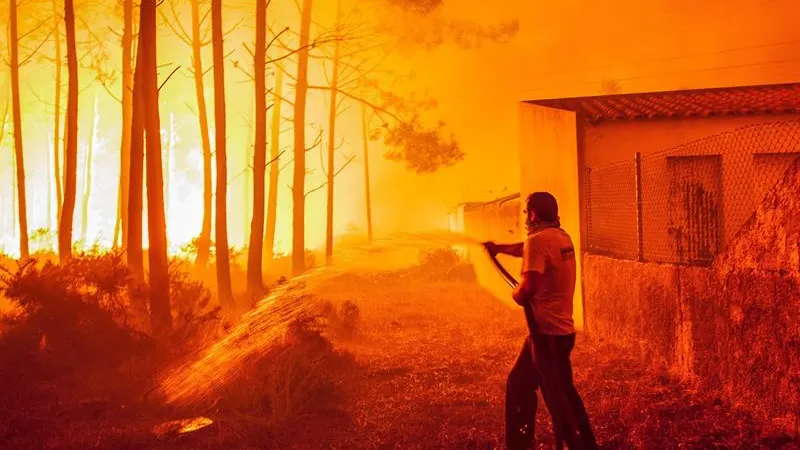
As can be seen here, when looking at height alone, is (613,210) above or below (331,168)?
below

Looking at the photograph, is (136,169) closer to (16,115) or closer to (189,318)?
(189,318)

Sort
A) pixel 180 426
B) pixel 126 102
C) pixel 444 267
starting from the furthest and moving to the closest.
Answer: pixel 444 267 < pixel 126 102 < pixel 180 426

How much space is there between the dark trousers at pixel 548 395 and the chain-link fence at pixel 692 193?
470 cm

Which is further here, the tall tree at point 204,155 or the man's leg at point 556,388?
the tall tree at point 204,155

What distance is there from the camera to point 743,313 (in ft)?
19.5

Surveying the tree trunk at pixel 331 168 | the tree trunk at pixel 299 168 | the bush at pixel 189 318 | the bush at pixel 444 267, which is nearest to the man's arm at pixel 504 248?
the bush at pixel 189 318

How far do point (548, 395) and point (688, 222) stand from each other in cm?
786

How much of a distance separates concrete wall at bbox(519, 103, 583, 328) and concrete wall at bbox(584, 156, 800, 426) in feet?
8.53

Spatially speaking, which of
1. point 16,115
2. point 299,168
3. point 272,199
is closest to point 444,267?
point 299,168

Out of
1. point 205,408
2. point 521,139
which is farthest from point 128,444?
point 521,139

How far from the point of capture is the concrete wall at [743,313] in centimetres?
539

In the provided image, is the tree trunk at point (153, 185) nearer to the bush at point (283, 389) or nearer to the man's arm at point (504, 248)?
the bush at point (283, 389)

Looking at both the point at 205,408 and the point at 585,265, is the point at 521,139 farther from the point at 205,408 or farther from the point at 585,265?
the point at 205,408

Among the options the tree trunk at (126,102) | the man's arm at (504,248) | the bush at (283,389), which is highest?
the tree trunk at (126,102)
